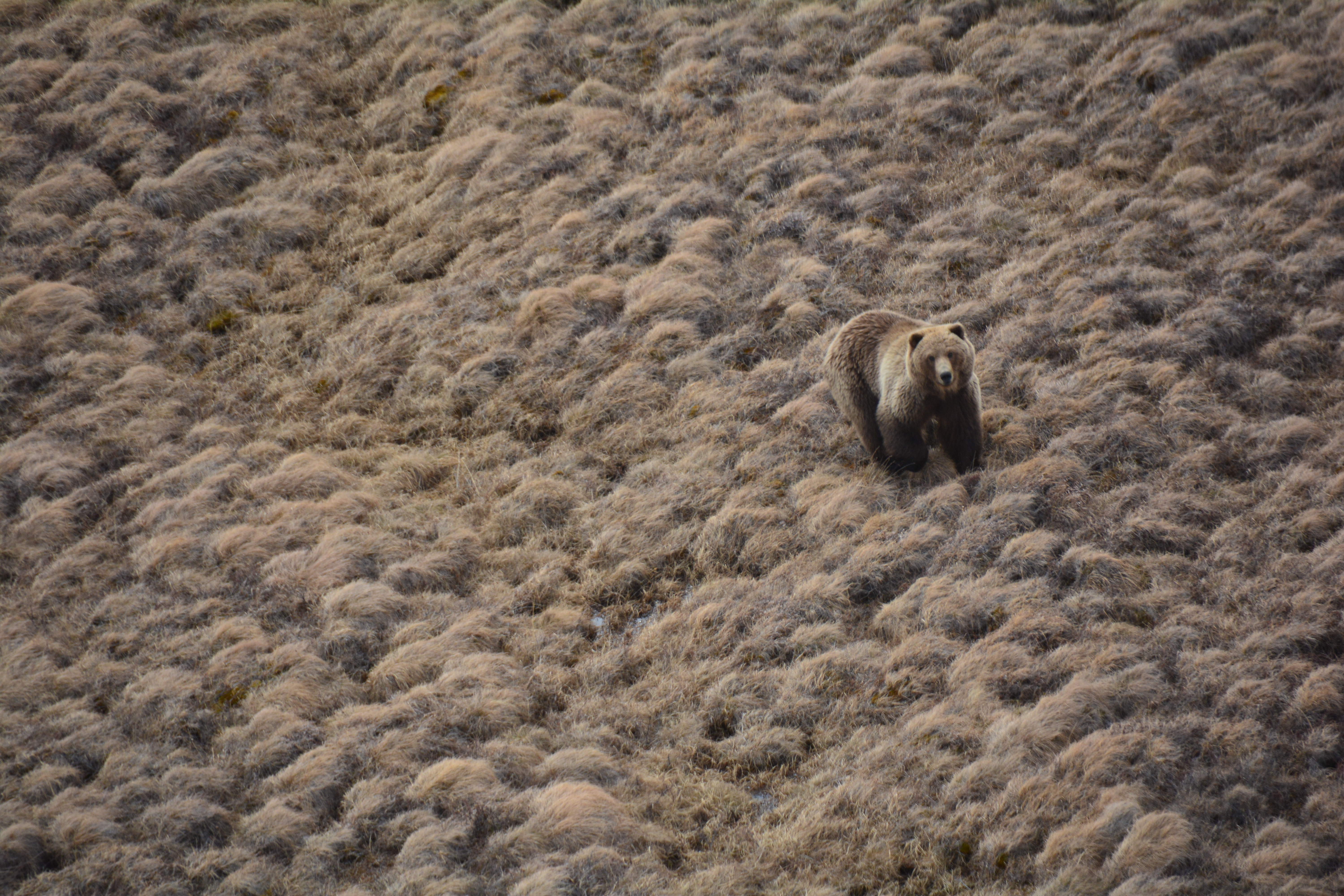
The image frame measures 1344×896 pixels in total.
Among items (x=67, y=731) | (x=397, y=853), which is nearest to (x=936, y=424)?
(x=397, y=853)

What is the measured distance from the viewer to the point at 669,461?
871 cm

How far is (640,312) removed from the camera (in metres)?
10.4

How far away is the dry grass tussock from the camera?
215 inches

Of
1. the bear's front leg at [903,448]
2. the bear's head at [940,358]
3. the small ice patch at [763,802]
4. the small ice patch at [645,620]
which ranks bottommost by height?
the small ice patch at [763,802]

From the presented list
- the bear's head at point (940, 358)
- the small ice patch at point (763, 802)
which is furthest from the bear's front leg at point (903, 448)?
the small ice patch at point (763, 802)

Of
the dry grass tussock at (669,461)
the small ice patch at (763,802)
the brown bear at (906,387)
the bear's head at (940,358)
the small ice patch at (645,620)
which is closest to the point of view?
the dry grass tussock at (669,461)

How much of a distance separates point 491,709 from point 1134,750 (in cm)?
448

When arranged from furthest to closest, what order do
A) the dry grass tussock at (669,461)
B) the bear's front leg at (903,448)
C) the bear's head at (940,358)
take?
the bear's front leg at (903,448), the bear's head at (940,358), the dry grass tussock at (669,461)

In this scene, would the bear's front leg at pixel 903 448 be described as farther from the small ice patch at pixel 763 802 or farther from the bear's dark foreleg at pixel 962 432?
the small ice patch at pixel 763 802

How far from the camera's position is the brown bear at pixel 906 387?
273 inches

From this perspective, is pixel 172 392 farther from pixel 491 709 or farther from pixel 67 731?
pixel 491 709

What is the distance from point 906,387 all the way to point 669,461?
103 inches

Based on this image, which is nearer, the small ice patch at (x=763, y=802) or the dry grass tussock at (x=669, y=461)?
the dry grass tussock at (x=669, y=461)

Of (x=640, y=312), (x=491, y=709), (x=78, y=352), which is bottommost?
(x=491, y=709)
